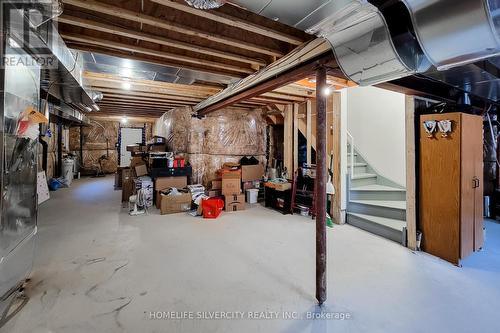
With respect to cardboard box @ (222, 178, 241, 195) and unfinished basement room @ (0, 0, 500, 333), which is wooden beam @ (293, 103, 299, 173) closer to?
unfinished basement room @ (0, 0, 500, 333)

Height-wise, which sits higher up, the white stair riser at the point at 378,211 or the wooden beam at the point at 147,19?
the wooden beam at the point at 147,19

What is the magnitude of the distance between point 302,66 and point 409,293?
2.23 meters

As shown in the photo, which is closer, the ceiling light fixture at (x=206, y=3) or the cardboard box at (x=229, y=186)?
the ceiling light fixture at (x=206, y=3)

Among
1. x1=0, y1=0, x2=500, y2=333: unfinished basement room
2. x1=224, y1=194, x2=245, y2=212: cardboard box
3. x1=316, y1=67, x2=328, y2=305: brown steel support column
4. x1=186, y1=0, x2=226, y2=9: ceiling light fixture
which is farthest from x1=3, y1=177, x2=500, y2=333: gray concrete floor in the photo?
x1=186, y1=0, x2=226, y2=9: ceiling light fixture

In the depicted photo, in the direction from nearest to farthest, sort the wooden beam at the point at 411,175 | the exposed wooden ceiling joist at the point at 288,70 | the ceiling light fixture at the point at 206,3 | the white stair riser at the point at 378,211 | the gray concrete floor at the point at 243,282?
the ceiling light fixture at the point at 206,3 < the gray concrete floor at the point at 243,282 < the exposed wooden ceiling joist at the point at 288,70 < the wooden beam at the point at 411,175 < the white stair riser at the point at 378,211

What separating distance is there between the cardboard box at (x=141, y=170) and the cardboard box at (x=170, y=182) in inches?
27.1

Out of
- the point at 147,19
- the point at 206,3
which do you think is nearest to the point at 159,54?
the point at 147,19

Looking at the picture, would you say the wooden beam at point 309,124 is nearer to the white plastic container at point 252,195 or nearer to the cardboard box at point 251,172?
the cardboard box at point 251,172

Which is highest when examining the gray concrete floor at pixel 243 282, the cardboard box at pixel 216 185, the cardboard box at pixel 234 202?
the cardboard box at pixel 216 185

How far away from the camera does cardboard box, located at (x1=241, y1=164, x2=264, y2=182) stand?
533 centimetres

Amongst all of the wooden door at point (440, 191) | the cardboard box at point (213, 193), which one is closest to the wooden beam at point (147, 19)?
the wooden door at point (440, 191)

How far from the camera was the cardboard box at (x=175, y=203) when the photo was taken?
14.4ft

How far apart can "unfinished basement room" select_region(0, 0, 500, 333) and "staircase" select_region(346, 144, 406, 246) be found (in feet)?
0.10

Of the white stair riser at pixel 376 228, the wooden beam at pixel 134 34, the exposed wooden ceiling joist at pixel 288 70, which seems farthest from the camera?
the white stair riser at pixel 376 228
